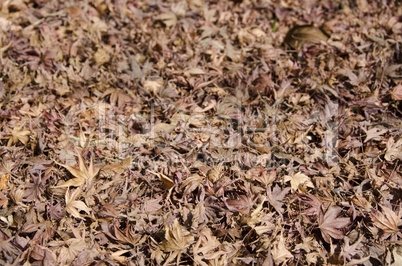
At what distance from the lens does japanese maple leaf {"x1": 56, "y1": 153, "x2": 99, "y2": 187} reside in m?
1.83

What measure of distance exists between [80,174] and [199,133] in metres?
0.74

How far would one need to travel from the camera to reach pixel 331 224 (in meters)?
1.70

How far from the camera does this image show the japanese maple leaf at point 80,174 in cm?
183

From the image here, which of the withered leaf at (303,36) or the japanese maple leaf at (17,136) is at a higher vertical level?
the withered leaf at (303,36)

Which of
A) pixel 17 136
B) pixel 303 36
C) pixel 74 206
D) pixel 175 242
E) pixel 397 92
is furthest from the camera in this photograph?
pixel 303 36

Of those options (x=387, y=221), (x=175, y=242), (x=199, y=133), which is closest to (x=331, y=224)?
(x=387, y=221)

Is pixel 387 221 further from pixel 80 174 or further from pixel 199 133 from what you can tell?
pixel 80 174

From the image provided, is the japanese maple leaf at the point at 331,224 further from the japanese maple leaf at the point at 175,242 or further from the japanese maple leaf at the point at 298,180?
the japanese maple leaf at the point at 175,242

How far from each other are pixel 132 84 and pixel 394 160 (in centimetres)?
173

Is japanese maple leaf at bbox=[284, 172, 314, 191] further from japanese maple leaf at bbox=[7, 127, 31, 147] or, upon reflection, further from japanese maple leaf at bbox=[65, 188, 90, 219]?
japanese maple leaf at bbox=[7, 127, 31, 147]

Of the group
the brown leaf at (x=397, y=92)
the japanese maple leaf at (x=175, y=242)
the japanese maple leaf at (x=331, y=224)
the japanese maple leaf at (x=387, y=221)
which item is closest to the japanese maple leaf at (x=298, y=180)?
the japanese maple leaf at (x=331, y=224)

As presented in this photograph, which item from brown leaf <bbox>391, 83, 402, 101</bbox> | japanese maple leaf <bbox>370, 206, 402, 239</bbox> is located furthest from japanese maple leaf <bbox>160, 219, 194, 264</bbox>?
brown leaf <bbox>391, 83, 402, 101</bbox>

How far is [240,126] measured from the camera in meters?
2.12

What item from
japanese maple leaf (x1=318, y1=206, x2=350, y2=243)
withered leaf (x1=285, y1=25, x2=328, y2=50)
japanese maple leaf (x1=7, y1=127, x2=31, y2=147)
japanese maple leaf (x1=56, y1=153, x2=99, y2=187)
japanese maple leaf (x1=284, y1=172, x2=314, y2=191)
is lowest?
japanese maple leaf (x1=318, y1=206, x2=350, y2=243)
